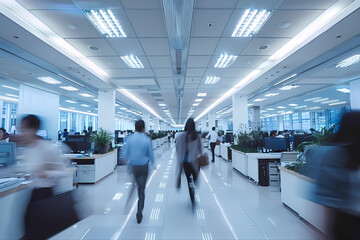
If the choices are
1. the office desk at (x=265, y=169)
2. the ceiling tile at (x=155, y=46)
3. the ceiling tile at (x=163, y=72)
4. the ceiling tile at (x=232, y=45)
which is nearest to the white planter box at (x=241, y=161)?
the office desk at (x=265, y=169)

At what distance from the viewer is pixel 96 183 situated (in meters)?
5.21

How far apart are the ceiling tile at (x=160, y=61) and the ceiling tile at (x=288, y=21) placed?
2.44 metres

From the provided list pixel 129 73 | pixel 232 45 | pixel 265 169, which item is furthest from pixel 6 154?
pixel 265 169

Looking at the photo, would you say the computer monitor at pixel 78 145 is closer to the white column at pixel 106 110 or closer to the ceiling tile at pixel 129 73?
the white column at pixel 106 110

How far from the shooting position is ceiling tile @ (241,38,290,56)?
4285 mm

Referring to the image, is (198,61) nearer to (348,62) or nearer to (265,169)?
(265,169)

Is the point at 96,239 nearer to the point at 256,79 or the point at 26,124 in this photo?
the point at 26,124

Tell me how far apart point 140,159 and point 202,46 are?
10.1 ft

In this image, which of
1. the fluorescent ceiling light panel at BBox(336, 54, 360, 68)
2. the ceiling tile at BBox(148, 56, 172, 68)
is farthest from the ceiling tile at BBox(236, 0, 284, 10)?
the fluorescent ceiling light panel at BBox(336, 54, 360, 68)

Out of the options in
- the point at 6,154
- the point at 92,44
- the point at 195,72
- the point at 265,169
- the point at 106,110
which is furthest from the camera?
the point at 106,110

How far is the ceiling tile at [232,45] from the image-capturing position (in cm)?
424

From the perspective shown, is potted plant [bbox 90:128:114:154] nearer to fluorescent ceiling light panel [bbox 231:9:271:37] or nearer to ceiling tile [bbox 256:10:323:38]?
fluorescent ceiling light panel [bbox 231:9:271:37]

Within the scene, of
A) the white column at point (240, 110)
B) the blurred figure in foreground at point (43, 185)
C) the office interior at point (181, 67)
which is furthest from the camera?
the white column at point (240, 110)

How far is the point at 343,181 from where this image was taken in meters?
1.24
